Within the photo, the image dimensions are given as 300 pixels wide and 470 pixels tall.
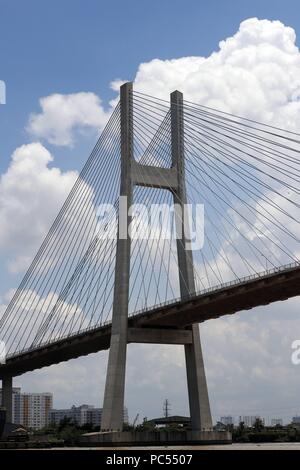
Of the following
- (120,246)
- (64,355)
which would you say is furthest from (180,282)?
(64,355)

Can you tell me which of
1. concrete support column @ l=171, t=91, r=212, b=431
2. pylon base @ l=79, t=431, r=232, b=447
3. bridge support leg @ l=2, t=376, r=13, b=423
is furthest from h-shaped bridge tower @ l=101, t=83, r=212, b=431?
bridge support leg @ l=2, t=376, r=13, b=423

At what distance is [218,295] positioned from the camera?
57000mm

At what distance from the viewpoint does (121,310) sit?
61844 millimetres

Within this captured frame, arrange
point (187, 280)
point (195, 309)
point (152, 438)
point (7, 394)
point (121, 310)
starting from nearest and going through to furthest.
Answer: point (195, 309) → point (187, 280) → point (121, 310) → point (152, 438) → point (7, 394)

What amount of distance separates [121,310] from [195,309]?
5626 millimetres

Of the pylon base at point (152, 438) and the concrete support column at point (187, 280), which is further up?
the concrete support column at point (187, 280)

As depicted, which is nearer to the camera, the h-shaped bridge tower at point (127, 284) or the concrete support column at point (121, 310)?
the concrete support column at point (121, 310)

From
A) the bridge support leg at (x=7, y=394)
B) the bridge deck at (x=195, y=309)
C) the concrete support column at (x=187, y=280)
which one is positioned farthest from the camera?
the bridge support leg at (x=7, y=394)

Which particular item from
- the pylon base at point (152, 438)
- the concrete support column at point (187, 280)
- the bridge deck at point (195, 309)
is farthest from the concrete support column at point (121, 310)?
the concrete support column at point (187, 280)

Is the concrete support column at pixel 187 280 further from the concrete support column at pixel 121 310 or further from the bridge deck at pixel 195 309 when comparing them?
the concrete support column at pixel 121 310

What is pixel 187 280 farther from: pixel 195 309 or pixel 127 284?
pixel 127 284

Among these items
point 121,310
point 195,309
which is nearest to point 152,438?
point 121,310

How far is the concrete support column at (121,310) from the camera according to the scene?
60688 millimetres
